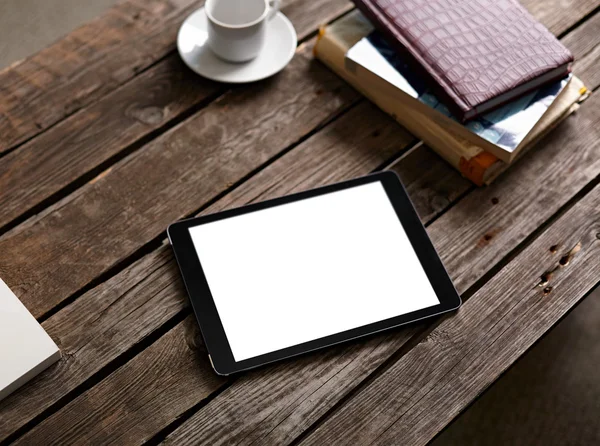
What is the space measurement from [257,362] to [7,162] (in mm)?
416

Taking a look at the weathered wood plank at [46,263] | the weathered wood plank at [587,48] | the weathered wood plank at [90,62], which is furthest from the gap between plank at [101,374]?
the weathered wood plank at [587,48]

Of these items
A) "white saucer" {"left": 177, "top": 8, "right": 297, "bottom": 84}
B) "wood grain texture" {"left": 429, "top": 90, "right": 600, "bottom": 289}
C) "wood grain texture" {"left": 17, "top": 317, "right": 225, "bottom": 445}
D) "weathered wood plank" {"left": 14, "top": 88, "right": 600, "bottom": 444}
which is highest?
"white saucer" {"left": 177, "top": 8, "right": 297, "bottom": 84}

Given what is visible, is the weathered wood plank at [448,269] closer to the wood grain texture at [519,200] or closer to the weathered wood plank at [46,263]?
the wood grain texture at [519,200]

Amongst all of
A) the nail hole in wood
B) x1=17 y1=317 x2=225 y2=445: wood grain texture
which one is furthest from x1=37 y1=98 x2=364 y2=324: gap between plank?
the nail hole in wood

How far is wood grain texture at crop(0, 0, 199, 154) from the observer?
3.10 ft

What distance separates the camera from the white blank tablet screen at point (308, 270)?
810 millimetres

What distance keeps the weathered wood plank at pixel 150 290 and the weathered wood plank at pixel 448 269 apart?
6cm

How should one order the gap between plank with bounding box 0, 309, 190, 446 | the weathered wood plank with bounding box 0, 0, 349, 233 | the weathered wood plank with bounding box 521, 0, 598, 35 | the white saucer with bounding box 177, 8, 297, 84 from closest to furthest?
the gap between plank with bounding box 0, 309, 190, 446
the weathered wood plank with bounding box 0, 0, 349, 233
the white saucer with bounding box 177, 8, 297, 84
the weathered wood plank with bounding box 521, 0, 598, 35

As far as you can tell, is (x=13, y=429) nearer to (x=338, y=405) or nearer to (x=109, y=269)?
(x=109, y=269)

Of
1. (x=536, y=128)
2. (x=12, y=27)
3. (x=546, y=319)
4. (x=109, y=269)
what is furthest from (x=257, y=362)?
(x=12, y=27)

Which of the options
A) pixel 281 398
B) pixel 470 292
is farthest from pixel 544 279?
pixel 281 398

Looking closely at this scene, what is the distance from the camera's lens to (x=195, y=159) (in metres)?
0.93

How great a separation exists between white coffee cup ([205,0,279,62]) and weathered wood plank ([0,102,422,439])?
0.16 metres

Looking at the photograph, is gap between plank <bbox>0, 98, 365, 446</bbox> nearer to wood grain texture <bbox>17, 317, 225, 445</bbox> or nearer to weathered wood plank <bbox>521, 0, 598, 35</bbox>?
wood grain texture <bbox>17, 317, 225, 445</bbox>
